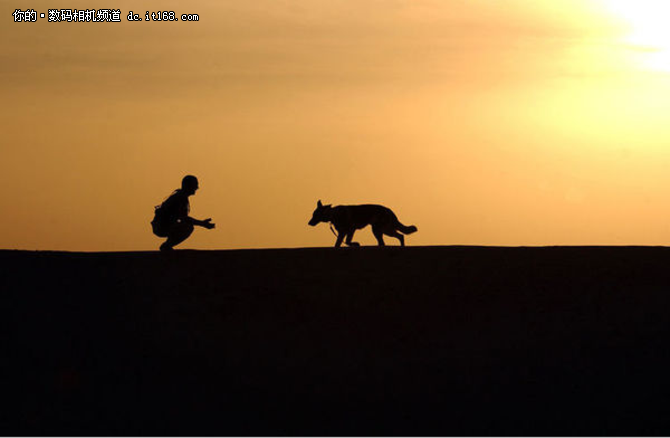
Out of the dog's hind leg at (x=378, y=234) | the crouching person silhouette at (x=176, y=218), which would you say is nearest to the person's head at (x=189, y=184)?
the crouching person silhouette at (x=176, y=218)

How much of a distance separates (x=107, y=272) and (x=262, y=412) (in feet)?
14.1

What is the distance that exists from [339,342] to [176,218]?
12.8ft

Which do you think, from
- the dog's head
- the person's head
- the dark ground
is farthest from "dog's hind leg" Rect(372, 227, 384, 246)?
the person's head

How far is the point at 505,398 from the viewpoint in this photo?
47.2 ft

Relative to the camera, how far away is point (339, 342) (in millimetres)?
15531

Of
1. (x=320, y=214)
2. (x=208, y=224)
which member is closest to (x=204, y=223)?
(x=208, y=224)

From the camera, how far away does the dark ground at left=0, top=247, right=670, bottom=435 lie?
45.8 ft

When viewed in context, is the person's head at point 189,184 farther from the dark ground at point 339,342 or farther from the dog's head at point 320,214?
the dog's head at point 320,214

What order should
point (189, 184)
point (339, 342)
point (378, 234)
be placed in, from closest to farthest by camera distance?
1. point (339, 342)
2. point (189, 184)
3. point (378, 234)

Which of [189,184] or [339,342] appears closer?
[339,342]

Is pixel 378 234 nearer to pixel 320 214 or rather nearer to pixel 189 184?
pixel 320 214

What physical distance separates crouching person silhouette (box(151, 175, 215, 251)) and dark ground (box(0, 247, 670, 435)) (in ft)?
1.82

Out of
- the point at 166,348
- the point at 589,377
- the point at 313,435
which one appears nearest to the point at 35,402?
the point at 166,348

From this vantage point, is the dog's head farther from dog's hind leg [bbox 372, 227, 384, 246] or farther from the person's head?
the person's head
